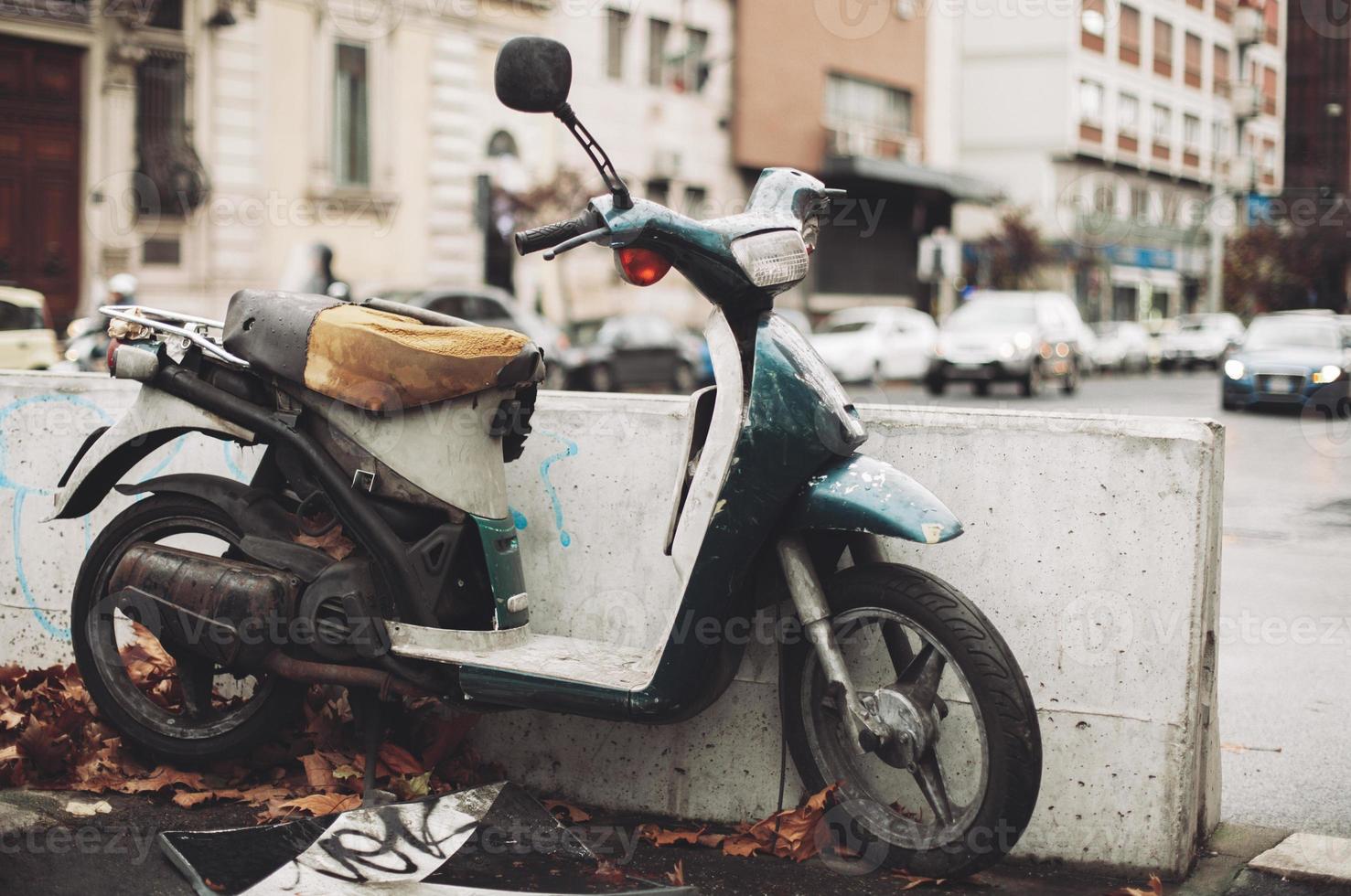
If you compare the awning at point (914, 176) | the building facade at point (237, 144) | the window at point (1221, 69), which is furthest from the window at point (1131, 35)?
the building facade at point (237, 144)

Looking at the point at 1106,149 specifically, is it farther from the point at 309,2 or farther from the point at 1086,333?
the point at 309,2

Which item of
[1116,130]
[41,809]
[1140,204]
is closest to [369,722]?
[41,809]

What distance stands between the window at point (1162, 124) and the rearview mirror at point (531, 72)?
62.0m

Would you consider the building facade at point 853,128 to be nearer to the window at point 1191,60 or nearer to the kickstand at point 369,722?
the window at point 1191,60

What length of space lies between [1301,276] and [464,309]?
37.6m

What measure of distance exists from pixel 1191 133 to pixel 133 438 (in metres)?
66.5

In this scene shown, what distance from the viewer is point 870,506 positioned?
349cm

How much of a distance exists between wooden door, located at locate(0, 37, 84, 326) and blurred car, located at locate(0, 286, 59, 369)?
8.74m

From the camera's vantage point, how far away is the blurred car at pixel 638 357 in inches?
902

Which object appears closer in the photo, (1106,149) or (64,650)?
(64,650)

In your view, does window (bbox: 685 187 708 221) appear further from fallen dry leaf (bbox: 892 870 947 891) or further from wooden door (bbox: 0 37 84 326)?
fallen dry leaf (bbox: 892 870 947 891)

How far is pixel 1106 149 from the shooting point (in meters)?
56.7

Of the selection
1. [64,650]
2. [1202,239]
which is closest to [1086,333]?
[1202,239]

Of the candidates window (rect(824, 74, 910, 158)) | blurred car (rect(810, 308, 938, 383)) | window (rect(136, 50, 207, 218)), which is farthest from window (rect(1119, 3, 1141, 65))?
window (rect(136, 50, 207, 218))
